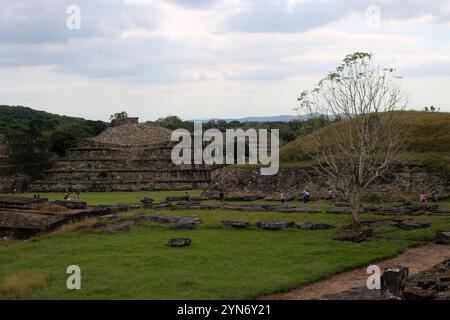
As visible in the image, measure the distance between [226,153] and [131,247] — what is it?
37.4 m

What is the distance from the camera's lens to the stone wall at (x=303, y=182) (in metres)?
28.1

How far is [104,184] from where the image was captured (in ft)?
131

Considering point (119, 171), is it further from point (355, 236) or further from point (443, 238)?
point (443, 238)

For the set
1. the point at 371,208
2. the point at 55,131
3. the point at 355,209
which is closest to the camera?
the point at 355,209

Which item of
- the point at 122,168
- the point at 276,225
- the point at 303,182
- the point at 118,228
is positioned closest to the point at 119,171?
the point at 122,168

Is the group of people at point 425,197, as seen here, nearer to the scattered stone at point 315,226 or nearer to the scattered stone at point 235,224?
the scattered stone at point 315,226

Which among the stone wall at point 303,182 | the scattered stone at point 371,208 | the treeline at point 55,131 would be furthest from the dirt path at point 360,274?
the treeline at point 55,131

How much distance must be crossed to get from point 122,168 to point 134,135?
7621mm

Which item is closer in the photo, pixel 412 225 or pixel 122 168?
pixel 412 225

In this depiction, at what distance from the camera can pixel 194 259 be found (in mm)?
13906

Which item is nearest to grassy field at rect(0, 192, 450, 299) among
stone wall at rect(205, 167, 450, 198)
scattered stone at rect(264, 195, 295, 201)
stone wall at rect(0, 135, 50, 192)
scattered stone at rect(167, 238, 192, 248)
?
scattered stone at rect(167, 238, 192, 248)

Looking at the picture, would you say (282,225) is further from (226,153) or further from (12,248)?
(226,153)

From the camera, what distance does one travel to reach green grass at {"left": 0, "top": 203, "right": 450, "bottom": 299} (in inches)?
435

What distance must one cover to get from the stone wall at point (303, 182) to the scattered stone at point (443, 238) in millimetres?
10260
